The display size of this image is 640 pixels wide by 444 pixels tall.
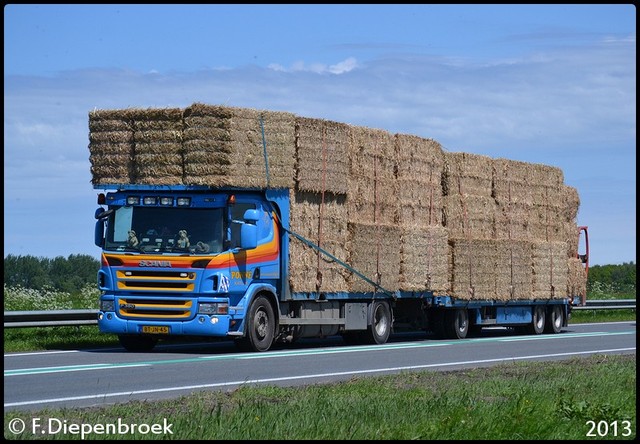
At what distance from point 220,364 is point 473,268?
12.1m

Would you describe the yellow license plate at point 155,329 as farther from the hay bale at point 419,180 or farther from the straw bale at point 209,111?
the hay bale at point 419,180

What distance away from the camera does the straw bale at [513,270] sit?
31.9m

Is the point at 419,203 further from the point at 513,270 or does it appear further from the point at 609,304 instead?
the point at 609,304

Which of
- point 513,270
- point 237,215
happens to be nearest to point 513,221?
point 513,270

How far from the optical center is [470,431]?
1116cm

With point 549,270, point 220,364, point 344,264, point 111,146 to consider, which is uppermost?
point 111,146

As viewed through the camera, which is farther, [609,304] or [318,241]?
[609,304]

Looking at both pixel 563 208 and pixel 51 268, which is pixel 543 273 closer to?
pixel 563 208

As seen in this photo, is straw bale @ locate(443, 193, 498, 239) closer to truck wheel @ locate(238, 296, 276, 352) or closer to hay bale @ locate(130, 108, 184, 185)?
truck wheel @ locate(238, 296, 276, 352)

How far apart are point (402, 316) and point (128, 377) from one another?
12.8 m

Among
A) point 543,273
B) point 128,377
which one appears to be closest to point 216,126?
point 128,377

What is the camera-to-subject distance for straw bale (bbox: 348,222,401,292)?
85.1 ft

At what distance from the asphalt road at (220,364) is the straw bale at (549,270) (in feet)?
16.3

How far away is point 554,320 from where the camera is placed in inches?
1375
